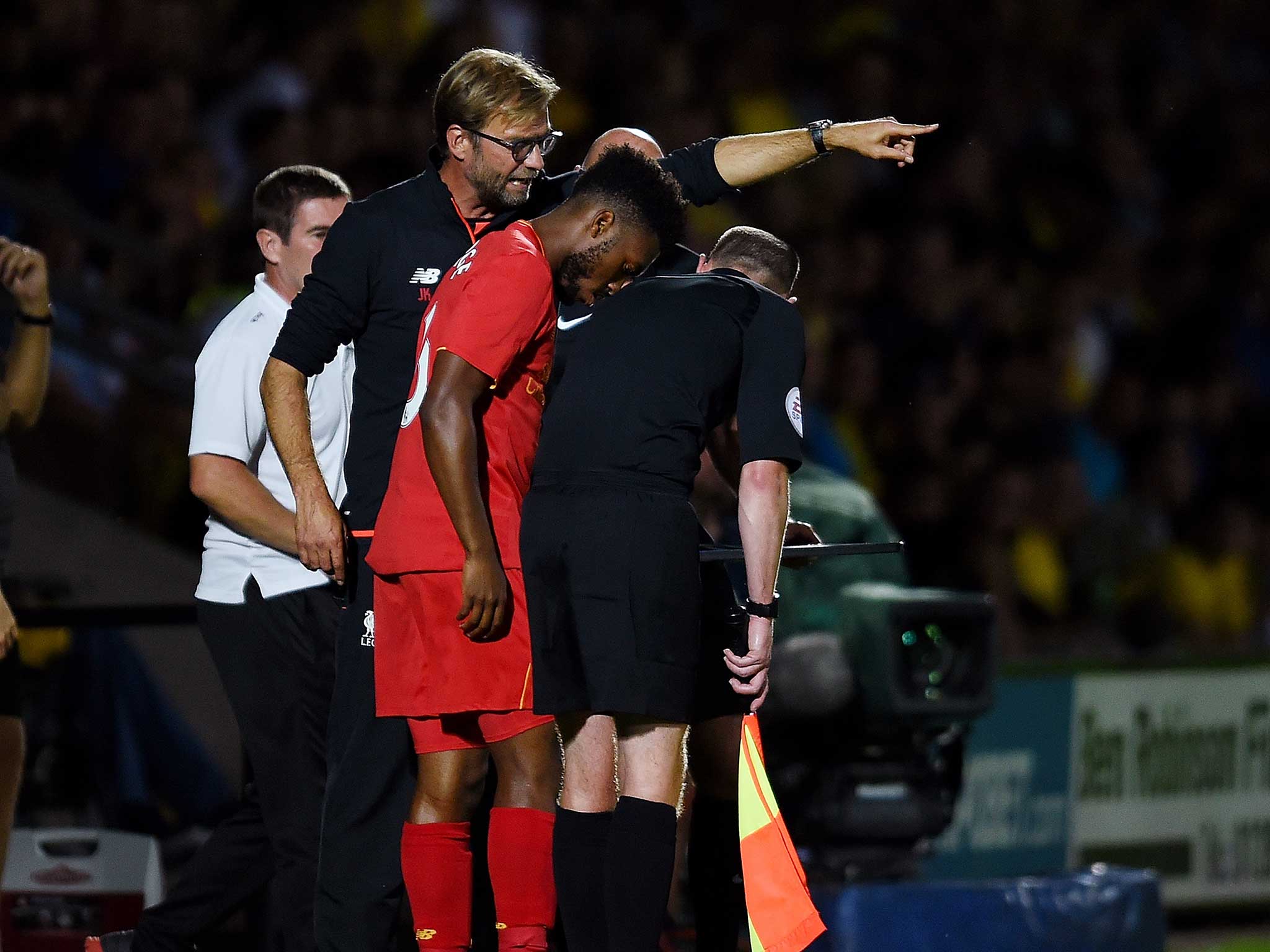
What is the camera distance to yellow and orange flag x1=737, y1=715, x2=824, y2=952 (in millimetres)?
3975

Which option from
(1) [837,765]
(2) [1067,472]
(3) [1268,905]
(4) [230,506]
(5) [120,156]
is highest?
(5) [120,156]

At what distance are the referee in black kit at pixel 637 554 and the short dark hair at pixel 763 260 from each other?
1.33 ft

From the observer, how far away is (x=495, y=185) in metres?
3.99

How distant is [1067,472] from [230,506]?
6328 mm

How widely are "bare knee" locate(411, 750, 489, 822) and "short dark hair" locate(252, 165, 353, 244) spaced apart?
1.45 meters

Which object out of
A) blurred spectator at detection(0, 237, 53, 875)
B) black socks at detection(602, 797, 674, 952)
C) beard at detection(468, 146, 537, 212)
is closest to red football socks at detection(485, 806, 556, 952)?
black socks at detection(602, 797, 674, 952)

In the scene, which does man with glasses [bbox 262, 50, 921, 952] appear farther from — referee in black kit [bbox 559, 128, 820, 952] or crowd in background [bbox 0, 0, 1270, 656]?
crowd in background [bbox 0, 0, 1270, 656]

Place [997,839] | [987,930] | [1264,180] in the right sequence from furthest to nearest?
[1264,180] → [997,839] → [987,930]

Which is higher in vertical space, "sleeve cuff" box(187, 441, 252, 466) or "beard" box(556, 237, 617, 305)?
"beard" box(556, 237, 617, 305)

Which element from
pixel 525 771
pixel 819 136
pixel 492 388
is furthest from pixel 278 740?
pixel 819 136

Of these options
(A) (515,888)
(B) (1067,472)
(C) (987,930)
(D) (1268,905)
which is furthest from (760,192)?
(A) (515,888)

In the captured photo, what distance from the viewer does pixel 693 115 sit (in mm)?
9688

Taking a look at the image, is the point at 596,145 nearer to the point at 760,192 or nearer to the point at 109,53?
the point at 109,53

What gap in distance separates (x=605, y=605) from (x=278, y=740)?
1.00m
